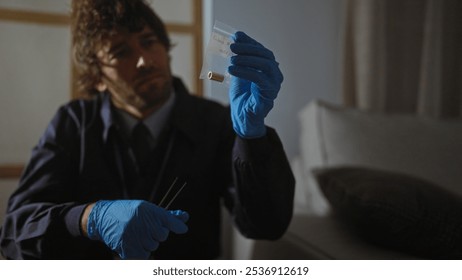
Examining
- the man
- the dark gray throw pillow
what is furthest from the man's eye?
the dark gray throw pillow

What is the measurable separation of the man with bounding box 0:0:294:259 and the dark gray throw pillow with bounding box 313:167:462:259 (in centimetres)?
17

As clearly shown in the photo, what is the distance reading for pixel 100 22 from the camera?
588 mm

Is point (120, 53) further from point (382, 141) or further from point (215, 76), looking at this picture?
point (382, 141)

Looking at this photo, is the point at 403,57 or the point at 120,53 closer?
the point at 120,53

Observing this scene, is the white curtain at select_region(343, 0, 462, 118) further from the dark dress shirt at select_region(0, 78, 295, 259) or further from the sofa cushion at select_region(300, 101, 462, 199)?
the dark dress shirt at select_region(0, 78, 295, 259)

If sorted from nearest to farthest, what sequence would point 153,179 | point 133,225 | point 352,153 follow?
point 133,225
point 153,179
point 352,153

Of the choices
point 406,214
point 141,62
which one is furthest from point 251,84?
point 406,214

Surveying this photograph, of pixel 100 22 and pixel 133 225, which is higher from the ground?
pixel 100 22

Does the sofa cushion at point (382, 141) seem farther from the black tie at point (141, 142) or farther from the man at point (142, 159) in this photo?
the black tie at point (141, 142)

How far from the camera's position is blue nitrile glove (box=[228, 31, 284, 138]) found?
56 centimetres

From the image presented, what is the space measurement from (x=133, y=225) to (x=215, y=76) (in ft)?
0.75

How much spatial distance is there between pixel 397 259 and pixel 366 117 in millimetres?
553

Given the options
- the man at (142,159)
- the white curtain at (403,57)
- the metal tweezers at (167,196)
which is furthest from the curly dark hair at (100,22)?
the white curtain at (403,57)

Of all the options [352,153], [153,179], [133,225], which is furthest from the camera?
[352,153]
